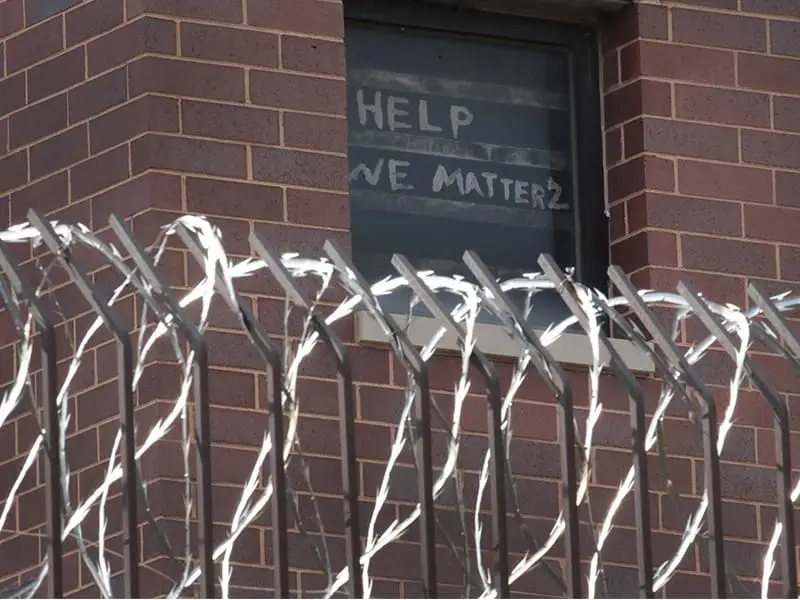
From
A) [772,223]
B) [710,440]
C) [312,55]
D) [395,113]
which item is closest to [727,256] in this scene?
[772,223]

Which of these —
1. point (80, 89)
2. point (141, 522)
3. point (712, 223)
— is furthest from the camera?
point (712, 223)

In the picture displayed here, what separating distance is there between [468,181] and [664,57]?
93cm

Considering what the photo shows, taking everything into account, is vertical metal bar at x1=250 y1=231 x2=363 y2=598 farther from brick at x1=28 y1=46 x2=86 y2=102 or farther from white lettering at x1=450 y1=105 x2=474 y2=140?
white lettering at x1=450 y1=105 x2=474 y2=140

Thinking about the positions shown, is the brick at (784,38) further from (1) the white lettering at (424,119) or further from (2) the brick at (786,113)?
(1) the white lettering at (424,119)

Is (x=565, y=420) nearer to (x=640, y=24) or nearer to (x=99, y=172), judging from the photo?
(x=99, y=172)

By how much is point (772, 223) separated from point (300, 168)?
2005 mm

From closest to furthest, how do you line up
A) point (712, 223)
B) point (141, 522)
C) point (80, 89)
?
1. point (141, 522)
2. point (80, 89)
3. point (712, 223)

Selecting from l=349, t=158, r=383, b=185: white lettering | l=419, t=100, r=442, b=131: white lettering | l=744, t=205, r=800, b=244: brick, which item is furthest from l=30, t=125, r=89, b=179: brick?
l=744, t=205, r=800, b=244: brick

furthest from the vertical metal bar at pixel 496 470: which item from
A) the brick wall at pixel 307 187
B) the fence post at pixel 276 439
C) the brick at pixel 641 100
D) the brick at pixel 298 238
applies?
the brick at pixel 641 100

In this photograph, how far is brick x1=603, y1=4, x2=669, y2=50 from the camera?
9.73 m

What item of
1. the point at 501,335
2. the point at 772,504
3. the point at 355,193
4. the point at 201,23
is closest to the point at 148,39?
the point at 201,23

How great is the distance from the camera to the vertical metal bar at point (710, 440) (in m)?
6.92

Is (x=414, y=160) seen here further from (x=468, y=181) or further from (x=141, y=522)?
(x=141, y=522)

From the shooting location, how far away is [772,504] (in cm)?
950
